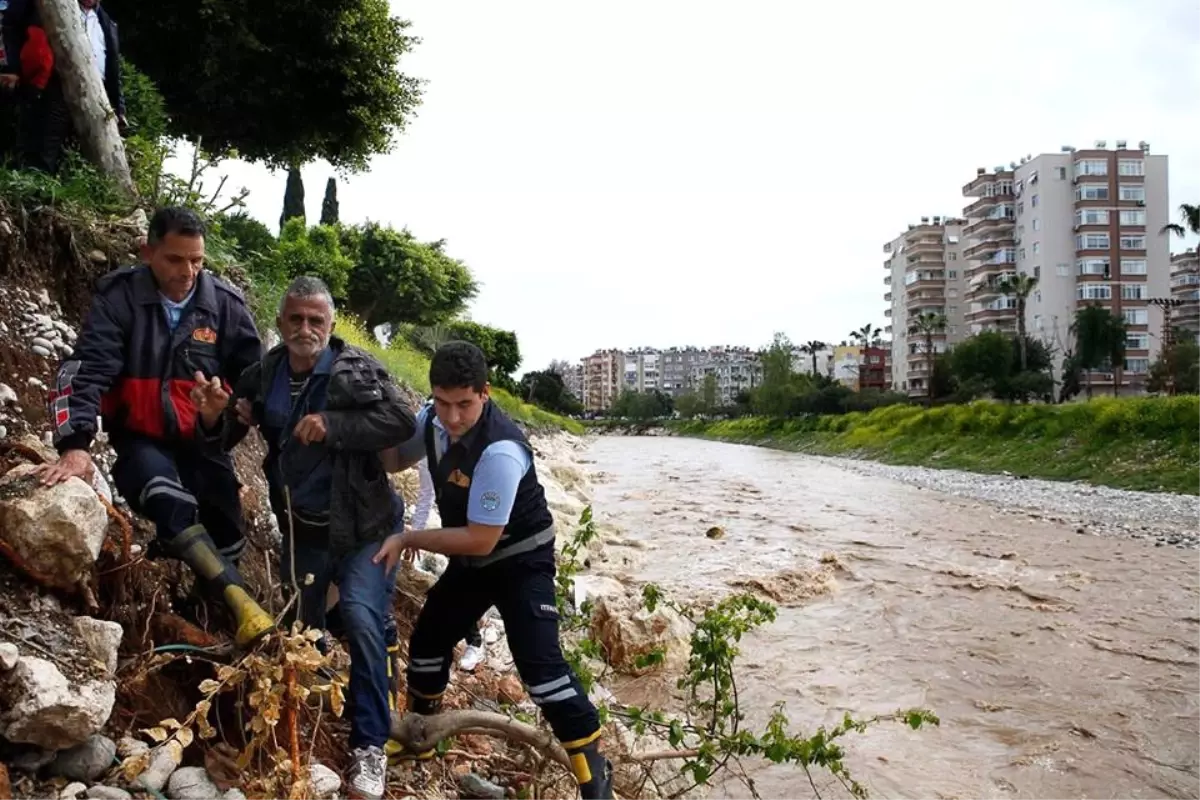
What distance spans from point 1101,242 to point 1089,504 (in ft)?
195

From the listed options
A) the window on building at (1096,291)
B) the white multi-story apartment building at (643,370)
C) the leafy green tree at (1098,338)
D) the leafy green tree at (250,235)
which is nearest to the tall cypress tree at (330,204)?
the leafy green tree at (250,235)

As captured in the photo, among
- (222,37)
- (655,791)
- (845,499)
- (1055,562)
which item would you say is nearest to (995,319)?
(845,499)

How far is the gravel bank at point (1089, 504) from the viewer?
15.9 metres

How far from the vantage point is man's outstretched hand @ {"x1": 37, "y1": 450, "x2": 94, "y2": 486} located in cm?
266

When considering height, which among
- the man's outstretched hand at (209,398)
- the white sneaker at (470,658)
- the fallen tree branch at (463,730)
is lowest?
the white sneaker at (470,658)

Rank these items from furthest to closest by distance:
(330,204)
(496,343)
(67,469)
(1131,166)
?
1. (1131,166)
2. (496,343)
3. (330,204)
4. (67,469)

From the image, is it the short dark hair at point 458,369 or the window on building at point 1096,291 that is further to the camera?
the window on building at point 1096,291

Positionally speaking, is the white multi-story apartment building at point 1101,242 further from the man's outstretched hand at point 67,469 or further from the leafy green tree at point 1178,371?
the man's outstretched hand at point 67,469

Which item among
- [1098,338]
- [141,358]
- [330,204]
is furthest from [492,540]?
[1098,338]

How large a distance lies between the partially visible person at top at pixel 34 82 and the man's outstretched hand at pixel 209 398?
3.50 m

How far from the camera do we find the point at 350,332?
46.2 ft

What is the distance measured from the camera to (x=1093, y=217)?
69.4 meters

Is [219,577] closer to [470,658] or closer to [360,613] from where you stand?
[360,613]

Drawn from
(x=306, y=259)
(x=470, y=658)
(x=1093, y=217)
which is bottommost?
(x=470, y=658)
